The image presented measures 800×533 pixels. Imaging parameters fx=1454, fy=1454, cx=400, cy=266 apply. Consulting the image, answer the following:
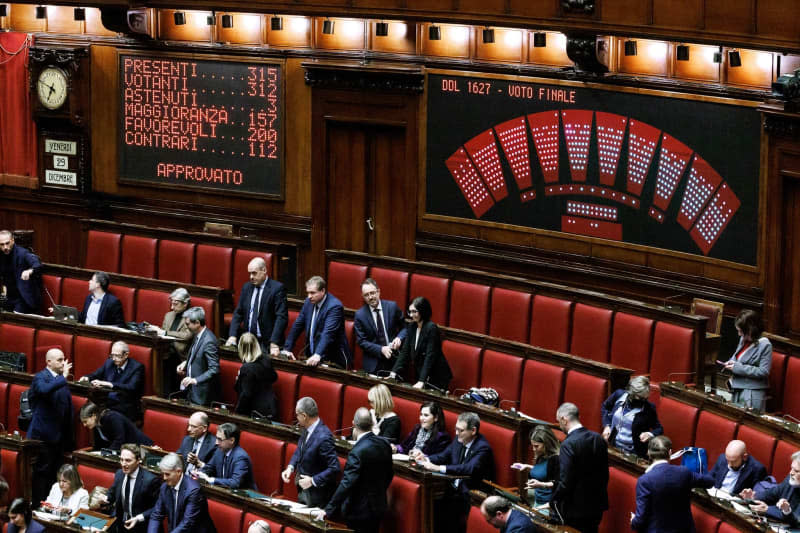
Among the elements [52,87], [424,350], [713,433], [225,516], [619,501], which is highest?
[52,87]

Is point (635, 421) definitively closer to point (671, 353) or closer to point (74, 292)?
point (671, 353)

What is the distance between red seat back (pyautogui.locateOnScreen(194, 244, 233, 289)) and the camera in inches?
388

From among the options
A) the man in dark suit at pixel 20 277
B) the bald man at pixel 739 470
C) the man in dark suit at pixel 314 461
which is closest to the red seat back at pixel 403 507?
the man in dark suit at pixel 314 461

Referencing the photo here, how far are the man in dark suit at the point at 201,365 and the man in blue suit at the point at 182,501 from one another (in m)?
1.21

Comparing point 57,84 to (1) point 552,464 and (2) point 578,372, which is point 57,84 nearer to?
(2) point 578,372

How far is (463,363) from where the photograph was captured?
810cm

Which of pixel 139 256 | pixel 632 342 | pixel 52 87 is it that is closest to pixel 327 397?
pixel 632 342

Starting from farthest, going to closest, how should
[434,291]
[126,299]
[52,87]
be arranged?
1. [52,87]
2. [126,299]
3. [434,291]

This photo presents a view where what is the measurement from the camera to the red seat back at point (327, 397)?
778cm

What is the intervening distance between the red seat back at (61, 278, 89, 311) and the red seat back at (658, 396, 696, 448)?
13.9 feet

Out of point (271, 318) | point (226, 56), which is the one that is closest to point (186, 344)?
point (271, 318)

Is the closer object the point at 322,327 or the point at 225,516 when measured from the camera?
the point at 225,516

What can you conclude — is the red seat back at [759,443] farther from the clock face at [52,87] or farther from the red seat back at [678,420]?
the clock face at [52,87]

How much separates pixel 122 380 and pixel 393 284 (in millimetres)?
1824
